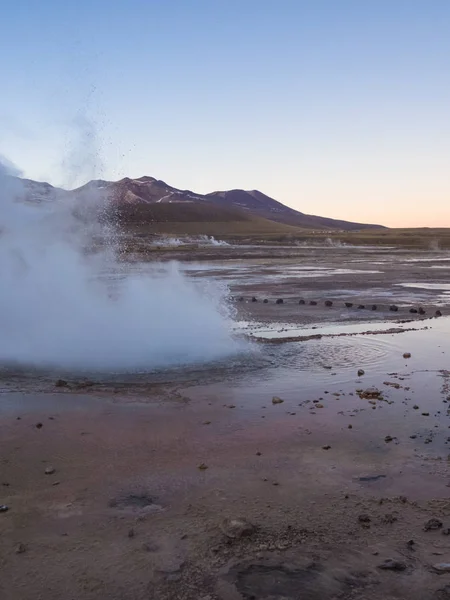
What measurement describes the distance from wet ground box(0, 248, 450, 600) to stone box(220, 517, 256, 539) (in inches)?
0.7

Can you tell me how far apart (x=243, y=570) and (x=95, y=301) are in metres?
11.9

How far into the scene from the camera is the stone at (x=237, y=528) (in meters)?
5.20

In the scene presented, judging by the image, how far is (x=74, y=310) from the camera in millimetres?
15180

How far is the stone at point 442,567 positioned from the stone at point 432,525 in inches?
22.9

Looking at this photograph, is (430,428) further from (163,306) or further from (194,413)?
(163,306)

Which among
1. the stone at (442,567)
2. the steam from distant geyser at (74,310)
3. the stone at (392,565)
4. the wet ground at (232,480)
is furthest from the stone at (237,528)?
the steam from distant geyser at (74,310)

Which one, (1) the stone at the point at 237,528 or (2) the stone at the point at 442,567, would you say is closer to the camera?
(2) the stone at the point at 442,567

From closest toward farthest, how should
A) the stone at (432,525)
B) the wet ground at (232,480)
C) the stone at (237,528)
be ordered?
the wet ground at (232,480) → the stone at (237,528) → the stone at (432,525)

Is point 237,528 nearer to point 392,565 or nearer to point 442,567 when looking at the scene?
point 392,565

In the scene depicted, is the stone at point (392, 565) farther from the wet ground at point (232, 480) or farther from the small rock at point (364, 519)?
the small rock at point (364, 519)

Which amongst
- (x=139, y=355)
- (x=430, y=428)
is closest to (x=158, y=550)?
(x=430, y=428)

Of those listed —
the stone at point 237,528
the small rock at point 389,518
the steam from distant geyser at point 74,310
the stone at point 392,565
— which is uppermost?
the steam from distant geyser at point 74,310

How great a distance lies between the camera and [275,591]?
442 cm

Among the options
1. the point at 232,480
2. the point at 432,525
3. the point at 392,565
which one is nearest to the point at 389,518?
the point at 432,525
